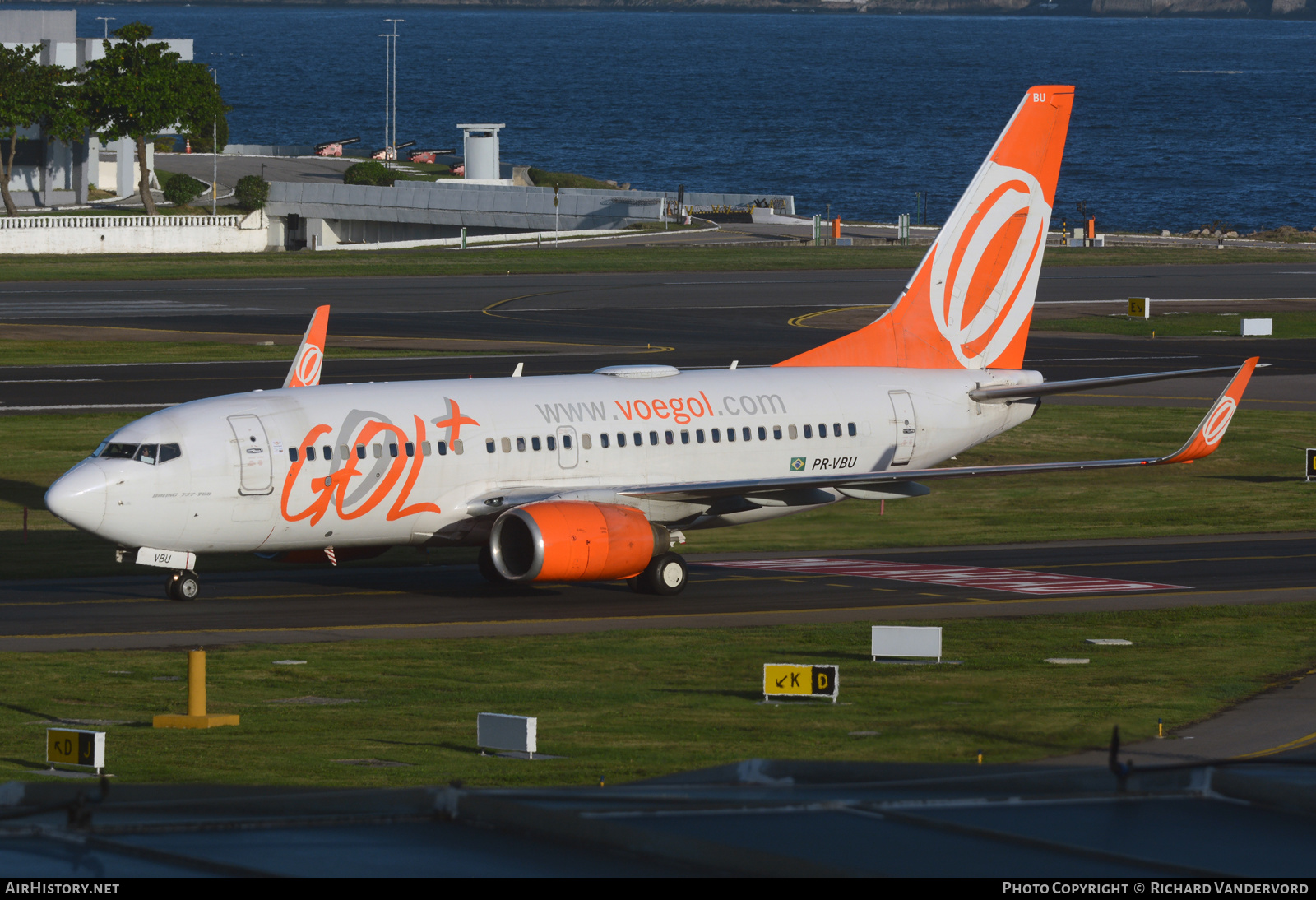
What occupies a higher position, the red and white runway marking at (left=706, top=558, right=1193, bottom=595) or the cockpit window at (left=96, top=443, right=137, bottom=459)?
the cockpit window at (left=96, top=443, right=137, bottom=459)

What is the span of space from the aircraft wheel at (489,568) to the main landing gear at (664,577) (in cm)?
308

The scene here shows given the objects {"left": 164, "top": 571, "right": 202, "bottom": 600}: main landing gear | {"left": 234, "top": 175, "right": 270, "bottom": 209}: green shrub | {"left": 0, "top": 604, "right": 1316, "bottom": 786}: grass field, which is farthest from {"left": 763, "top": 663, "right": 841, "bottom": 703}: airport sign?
{"left": 234, "top": 175, "right": 270, "bottom": 209}: green shrub

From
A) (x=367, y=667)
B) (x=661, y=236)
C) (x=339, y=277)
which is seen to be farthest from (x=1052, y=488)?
(x=661, y=236)

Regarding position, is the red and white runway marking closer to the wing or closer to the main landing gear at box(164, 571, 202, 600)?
the wing

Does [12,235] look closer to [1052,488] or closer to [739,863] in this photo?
[1052,488]

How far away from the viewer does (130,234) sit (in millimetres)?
140750

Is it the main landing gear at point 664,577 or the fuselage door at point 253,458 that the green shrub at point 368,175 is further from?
the fuselage door at point 253,458

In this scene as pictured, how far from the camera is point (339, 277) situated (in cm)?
12131

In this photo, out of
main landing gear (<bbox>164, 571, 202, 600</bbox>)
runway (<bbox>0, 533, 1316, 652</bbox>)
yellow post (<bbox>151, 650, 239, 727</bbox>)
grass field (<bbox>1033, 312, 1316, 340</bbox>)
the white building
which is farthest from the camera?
the white building

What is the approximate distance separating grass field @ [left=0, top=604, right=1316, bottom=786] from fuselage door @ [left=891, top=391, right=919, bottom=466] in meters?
8.38

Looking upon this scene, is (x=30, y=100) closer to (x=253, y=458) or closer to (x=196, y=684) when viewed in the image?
(x=253, y=458)

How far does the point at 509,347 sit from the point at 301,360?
4041 cm

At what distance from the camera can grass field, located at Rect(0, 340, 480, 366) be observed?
272 ft

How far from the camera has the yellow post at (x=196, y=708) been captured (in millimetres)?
27938
